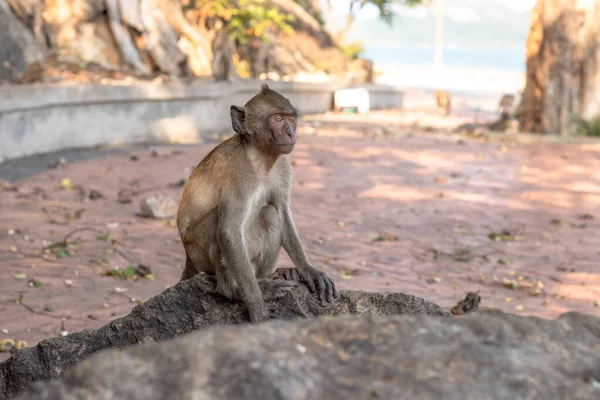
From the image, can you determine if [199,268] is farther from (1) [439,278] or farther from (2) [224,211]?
(1) [439,278]

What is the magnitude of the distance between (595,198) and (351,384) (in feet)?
34.2

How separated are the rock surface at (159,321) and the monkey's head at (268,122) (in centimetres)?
80

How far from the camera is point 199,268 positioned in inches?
169

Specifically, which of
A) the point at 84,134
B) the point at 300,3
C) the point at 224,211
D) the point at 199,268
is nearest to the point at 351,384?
the point at 224,211

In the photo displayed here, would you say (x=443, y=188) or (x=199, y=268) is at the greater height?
(x=199, y=268)

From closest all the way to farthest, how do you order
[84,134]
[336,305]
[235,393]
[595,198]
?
[235,393] → [336,305] → [595,198] → [84,134]

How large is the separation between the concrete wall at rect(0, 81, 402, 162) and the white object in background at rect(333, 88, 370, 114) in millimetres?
6008

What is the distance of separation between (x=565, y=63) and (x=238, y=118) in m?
15.6

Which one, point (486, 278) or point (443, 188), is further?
point (443, 188)

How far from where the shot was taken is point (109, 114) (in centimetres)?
1359

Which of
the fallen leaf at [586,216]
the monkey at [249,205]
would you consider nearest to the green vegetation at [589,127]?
the fallen leaf at [586,216]

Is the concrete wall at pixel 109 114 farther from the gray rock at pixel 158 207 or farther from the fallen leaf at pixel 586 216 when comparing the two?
the fallen leaf at pixel 586 216

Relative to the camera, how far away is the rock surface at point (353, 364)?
5.69 ft

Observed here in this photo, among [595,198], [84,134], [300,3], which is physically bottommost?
[595,198]
